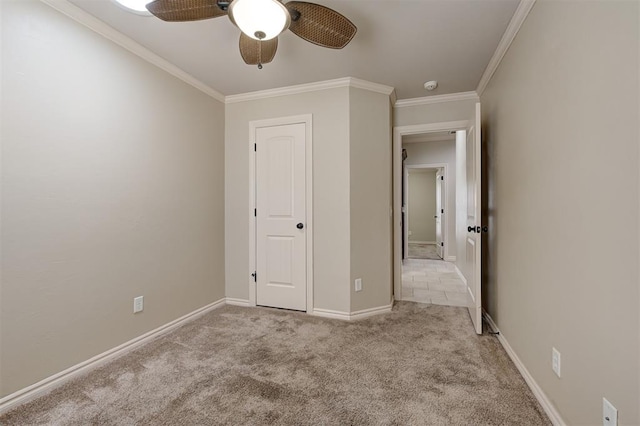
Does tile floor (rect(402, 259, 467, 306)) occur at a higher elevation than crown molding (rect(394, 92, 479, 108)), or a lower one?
lower

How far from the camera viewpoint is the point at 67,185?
1.83 m

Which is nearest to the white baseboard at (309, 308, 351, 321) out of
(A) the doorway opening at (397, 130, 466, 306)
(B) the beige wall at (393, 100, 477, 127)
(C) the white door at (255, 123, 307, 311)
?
(C) the white door at (255, 123, 307, 311)

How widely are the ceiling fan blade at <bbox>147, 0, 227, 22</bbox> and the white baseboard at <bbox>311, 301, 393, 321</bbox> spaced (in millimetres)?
2563

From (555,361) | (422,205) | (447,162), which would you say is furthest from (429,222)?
(555,361)

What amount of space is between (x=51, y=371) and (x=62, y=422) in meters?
0.43

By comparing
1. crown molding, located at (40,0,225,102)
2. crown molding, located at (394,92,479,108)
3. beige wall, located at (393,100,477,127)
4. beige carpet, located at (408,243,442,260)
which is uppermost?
crown molding, located at (394,92,479,108)

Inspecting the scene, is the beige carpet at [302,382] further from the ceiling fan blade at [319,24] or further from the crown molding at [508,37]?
the crown molding at [508,37]

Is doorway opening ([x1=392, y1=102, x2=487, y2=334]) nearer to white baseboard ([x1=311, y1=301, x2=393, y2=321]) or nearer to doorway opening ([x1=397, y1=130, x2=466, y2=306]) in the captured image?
doorway opening ([x1=397, y1=130, x2=466, y2=306])

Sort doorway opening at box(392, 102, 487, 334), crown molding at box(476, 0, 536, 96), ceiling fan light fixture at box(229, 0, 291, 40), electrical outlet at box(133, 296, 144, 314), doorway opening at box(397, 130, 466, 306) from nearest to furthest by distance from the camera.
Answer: ceiling fan light fixture at box(229, 0, 291, 40)
crown molding at box(476, 0, 536, 96)
electrical outlet at box(133, 296, 144, 314)
doorway opening at box(392, 102, 487, 334)
doorway opening at box(397, 130, 466, 306)

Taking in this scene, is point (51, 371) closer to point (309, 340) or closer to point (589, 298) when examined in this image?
point (309, 340)

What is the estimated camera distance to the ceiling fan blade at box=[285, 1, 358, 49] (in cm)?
149

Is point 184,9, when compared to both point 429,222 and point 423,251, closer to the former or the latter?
point 423,251

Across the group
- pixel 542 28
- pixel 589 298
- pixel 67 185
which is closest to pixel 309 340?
pixel 589 298

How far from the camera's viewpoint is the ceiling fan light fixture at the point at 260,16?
1.33 m
